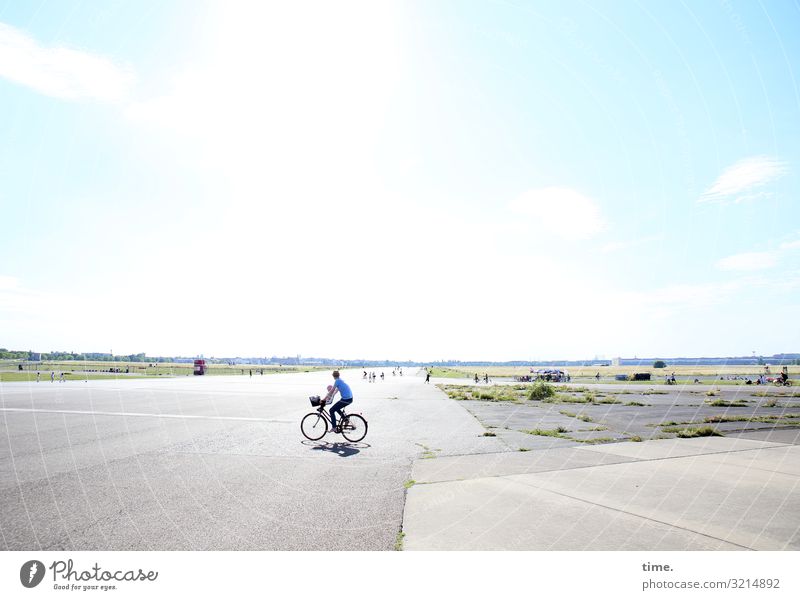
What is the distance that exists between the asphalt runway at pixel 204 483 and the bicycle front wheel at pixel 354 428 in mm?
277

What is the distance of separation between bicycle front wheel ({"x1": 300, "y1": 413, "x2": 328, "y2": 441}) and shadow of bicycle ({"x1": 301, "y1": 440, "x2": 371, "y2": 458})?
30cm

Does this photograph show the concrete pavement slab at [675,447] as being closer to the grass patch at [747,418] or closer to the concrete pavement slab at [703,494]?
the concrete pavement slab at [703,494]

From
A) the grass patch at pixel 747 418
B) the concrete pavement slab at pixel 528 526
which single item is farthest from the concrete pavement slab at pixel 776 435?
the concrete pavement slab at pixel 528 526

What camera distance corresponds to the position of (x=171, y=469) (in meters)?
8.37

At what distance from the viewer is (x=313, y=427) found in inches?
481

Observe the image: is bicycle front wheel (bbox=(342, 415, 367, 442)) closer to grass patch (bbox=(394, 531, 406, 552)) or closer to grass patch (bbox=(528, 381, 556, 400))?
grass patch (bbox=(394, 531, 406, 552))

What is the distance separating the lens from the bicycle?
473 inches

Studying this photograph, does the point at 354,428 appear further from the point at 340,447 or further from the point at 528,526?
the point at 528,526

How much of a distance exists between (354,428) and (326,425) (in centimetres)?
83

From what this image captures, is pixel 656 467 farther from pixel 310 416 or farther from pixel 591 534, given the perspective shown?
pixel 310 416
